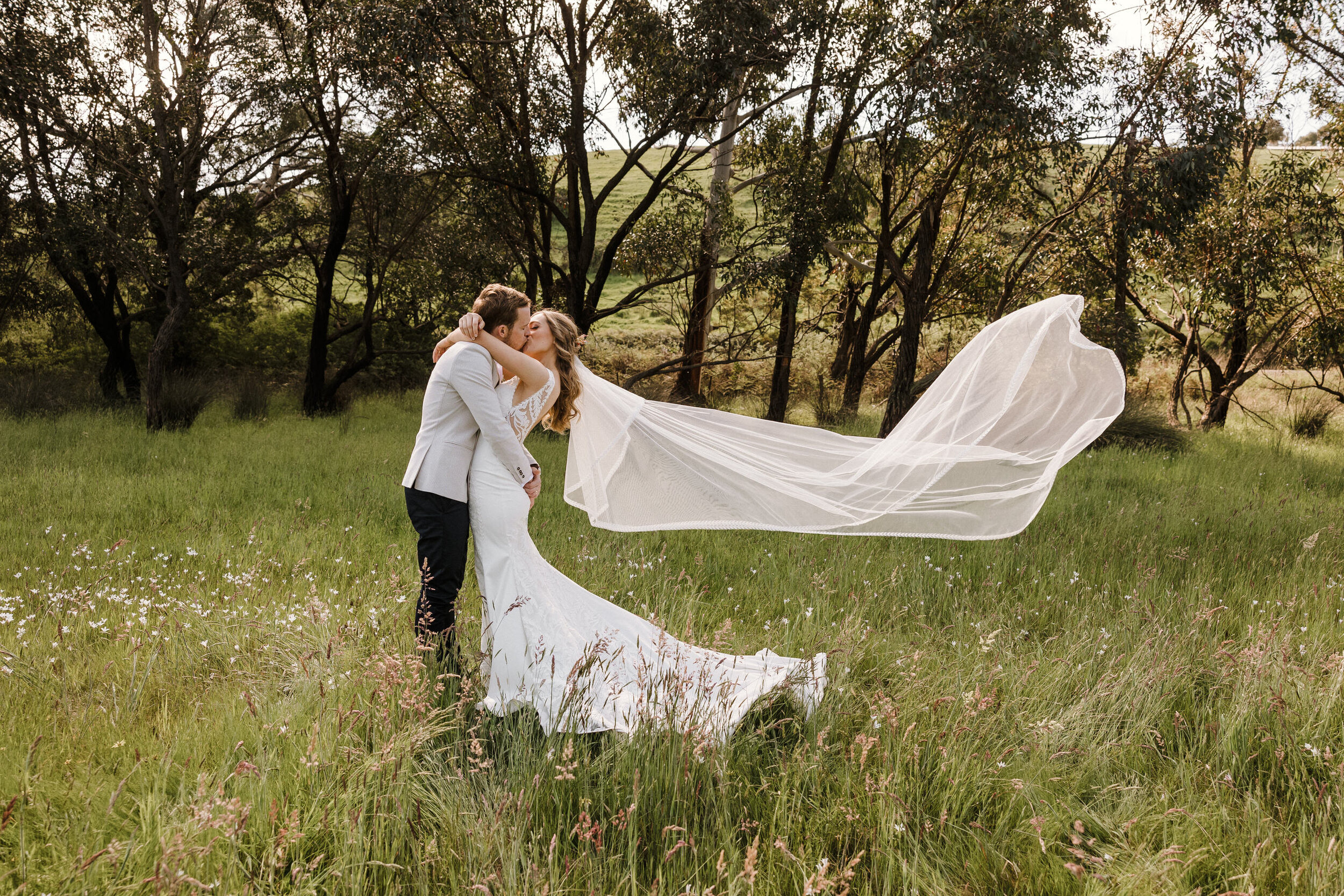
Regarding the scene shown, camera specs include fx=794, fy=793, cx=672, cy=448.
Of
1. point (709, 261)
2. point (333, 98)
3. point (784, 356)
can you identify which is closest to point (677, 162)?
point (709, 261)

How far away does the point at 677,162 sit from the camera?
15.1 meters

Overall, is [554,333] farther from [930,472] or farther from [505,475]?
[930,472]

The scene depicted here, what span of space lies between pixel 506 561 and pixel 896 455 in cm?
255

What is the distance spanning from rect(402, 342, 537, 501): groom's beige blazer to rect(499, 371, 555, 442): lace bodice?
10 cm

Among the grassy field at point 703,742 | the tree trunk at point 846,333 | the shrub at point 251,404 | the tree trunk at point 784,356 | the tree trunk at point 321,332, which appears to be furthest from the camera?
the tree trunk at point 846,333

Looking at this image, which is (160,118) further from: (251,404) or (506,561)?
(506,561)

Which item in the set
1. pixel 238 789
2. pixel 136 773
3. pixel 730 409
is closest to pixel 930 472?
pixel 238 789

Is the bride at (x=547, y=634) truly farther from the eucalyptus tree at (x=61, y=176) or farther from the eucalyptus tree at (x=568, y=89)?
the eucalyptus tree at (x=61, y=176)

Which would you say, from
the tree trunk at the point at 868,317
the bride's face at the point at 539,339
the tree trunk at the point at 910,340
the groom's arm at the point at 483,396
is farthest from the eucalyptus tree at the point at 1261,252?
the groom's arm at the point at 483,396

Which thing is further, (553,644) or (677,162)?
(677,162)

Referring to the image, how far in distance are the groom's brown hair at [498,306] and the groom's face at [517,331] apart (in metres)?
0.01

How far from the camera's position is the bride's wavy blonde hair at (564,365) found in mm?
4527

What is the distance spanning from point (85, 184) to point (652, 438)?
51.5ft

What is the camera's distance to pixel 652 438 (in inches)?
201
